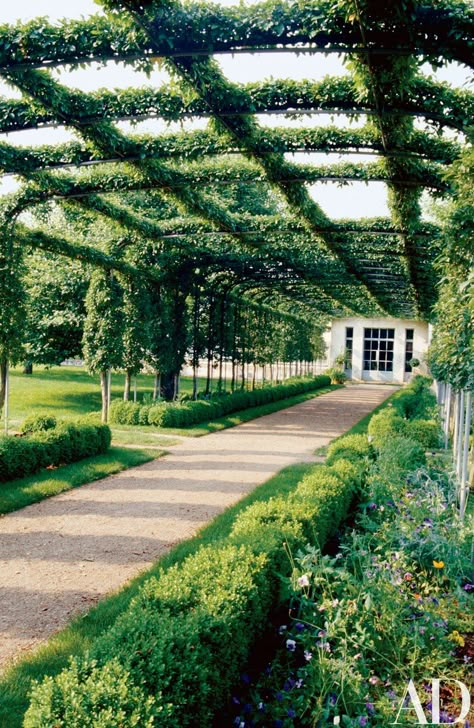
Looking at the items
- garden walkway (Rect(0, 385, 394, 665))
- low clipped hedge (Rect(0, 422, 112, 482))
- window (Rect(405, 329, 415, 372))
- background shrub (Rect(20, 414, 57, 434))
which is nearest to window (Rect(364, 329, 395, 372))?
window (Rect(405, 329, 415, 372))

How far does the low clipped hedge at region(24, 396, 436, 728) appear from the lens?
210 cm

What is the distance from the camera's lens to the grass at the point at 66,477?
6.53 metres

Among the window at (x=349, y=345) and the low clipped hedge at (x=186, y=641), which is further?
the window at (x=349, y=345)

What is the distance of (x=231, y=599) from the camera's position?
113 inches

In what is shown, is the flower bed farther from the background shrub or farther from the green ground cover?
the background shrub

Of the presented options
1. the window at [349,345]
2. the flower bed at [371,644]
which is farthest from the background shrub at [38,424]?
the window at [349,345]

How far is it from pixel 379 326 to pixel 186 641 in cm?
3547

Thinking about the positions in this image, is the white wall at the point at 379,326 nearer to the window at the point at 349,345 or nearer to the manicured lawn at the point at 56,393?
the window at the point at 349,345

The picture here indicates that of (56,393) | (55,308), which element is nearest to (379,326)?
(56,393)

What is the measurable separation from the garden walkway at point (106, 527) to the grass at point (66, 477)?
0.48 ft

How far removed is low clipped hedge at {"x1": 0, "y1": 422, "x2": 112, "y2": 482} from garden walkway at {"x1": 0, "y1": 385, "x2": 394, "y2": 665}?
81 cm

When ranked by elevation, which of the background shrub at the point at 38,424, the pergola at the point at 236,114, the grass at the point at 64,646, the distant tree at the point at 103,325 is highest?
the pergola at the point at 236,114

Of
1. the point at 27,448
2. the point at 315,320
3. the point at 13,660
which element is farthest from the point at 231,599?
the point at 315,320

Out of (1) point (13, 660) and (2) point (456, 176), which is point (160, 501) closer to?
(1) point (13, 660)
